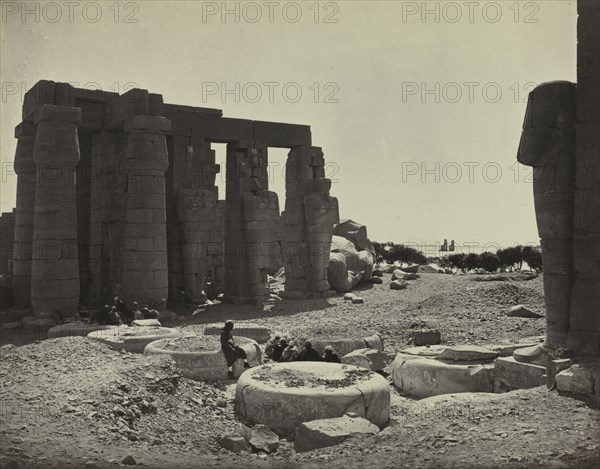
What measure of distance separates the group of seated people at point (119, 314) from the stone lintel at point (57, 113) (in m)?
4.73

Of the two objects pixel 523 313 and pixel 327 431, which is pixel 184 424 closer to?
pixel 327 431

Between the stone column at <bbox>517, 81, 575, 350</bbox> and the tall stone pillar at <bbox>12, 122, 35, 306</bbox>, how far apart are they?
1477 cm

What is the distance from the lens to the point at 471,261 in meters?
34.4

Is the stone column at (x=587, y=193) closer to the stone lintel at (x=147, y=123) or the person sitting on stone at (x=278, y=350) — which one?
the person sitting on stone at (x=278, y=350)

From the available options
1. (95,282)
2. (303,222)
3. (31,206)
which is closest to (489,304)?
(303,222)

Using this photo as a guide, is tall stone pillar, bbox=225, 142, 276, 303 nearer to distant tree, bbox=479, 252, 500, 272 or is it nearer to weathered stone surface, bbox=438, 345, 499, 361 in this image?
weathered stone surface, bbox=438, 345, 499, 361

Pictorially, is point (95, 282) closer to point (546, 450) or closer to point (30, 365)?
point (30, 365)

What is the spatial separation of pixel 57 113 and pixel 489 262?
24958 mm

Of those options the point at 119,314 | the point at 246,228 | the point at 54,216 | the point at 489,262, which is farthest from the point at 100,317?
the point at 489,262

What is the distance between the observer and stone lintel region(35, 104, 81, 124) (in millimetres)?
15375

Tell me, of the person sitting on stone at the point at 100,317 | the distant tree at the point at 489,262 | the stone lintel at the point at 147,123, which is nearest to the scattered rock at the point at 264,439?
the person sitting on stone at the point at 100,317

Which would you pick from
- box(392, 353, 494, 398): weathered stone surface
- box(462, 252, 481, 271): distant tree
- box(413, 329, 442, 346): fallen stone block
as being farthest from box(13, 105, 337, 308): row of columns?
box(462, 252, 481, 271): distant tree

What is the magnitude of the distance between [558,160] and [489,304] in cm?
1008

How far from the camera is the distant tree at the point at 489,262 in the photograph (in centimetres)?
3369
